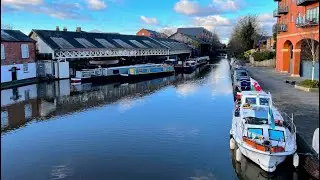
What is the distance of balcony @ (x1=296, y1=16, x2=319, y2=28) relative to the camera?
35.2 metres

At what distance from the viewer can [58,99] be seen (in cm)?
3453

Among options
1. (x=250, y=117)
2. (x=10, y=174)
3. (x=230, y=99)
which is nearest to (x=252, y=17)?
(x=230, y=99)

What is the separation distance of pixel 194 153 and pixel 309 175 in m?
5.50

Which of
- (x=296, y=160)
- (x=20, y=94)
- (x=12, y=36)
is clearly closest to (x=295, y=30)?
(x=296, y=160)

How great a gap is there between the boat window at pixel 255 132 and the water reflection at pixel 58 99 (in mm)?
14695

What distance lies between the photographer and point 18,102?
3167cm

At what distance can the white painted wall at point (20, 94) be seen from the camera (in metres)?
31.9

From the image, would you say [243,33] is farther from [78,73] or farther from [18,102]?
[18,102]

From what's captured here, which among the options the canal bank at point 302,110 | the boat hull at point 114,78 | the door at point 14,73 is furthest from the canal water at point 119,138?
the boat hull at point 114,78

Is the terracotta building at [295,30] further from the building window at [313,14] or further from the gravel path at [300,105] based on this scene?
the gravel path at [300,105]

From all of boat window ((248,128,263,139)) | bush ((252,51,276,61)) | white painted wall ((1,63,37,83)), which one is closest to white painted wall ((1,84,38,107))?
white painted wall ((1,63,37,83))

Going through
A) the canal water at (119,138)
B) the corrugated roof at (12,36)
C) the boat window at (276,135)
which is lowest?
the canal water at (119,138)

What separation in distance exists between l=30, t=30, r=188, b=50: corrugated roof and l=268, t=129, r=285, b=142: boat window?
38.5 metres

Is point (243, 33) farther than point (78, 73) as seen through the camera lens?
Yes
